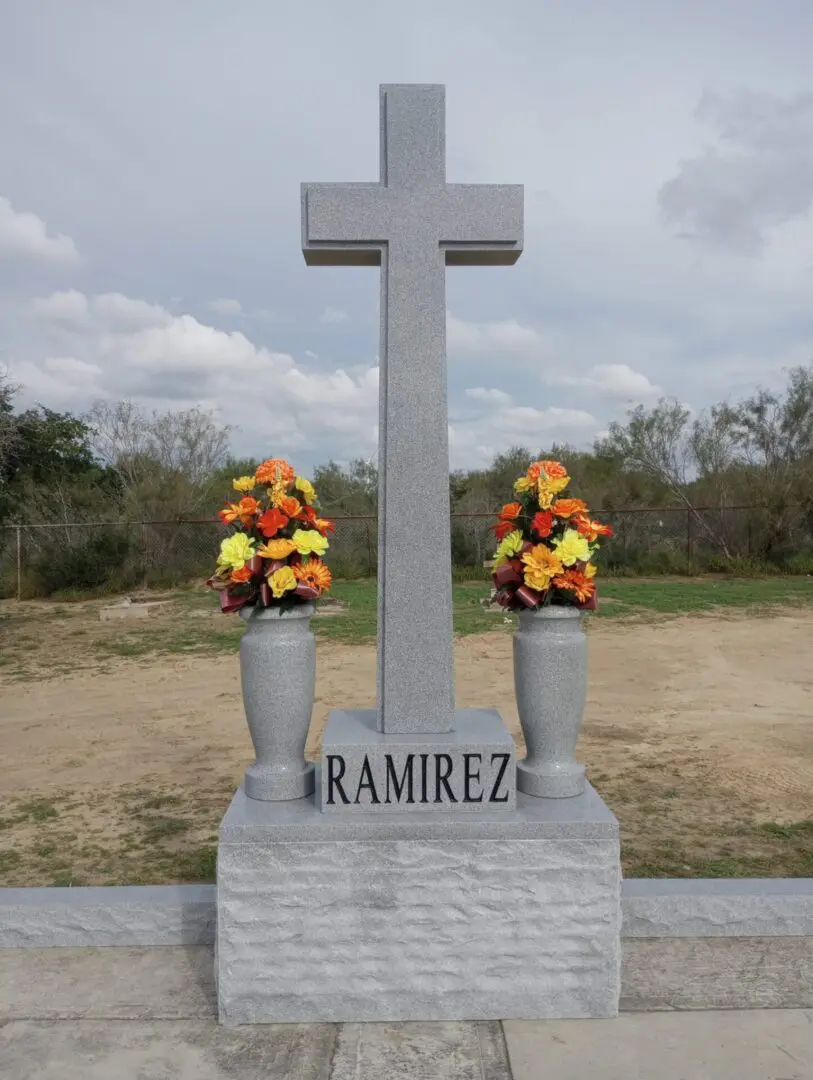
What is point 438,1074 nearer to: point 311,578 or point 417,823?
point 417,823

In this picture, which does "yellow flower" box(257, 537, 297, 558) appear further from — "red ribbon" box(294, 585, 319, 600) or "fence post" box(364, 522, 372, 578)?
"fence post" box(364, 522, 372, 578)

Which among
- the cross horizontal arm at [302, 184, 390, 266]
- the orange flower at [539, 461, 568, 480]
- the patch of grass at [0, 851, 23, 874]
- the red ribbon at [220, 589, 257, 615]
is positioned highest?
the cross horizontal arm at [302, 184, 390, 266]

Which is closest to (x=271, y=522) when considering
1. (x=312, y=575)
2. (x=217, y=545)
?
(x=312, y=575)

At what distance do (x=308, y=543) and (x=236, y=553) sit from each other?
0.23 m

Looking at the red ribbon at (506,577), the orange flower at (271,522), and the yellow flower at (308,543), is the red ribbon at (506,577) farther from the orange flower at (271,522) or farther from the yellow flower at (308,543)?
Answer: the orange flower at (271,522)

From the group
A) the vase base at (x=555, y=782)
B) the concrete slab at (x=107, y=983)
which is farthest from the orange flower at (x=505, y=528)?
the concrete slab at (x=107, y=983)

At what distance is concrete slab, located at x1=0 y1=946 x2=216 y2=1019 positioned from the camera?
2508 mm

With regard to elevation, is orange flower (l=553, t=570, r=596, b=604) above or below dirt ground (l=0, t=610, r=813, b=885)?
above

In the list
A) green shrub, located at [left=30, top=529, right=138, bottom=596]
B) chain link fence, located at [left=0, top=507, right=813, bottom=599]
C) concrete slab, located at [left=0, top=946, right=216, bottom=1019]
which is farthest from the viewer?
chain link fence, located at [left=0, top=507, right=813, bottom=599]

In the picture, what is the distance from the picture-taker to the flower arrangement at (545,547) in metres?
2.73

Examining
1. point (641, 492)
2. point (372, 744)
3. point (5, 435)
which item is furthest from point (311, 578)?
point (641, 492)

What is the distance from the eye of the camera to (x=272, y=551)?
2.71 meters

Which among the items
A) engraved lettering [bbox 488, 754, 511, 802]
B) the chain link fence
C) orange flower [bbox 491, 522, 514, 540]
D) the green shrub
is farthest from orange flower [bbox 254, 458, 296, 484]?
the green shrub

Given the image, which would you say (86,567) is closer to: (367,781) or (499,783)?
(367,781)
